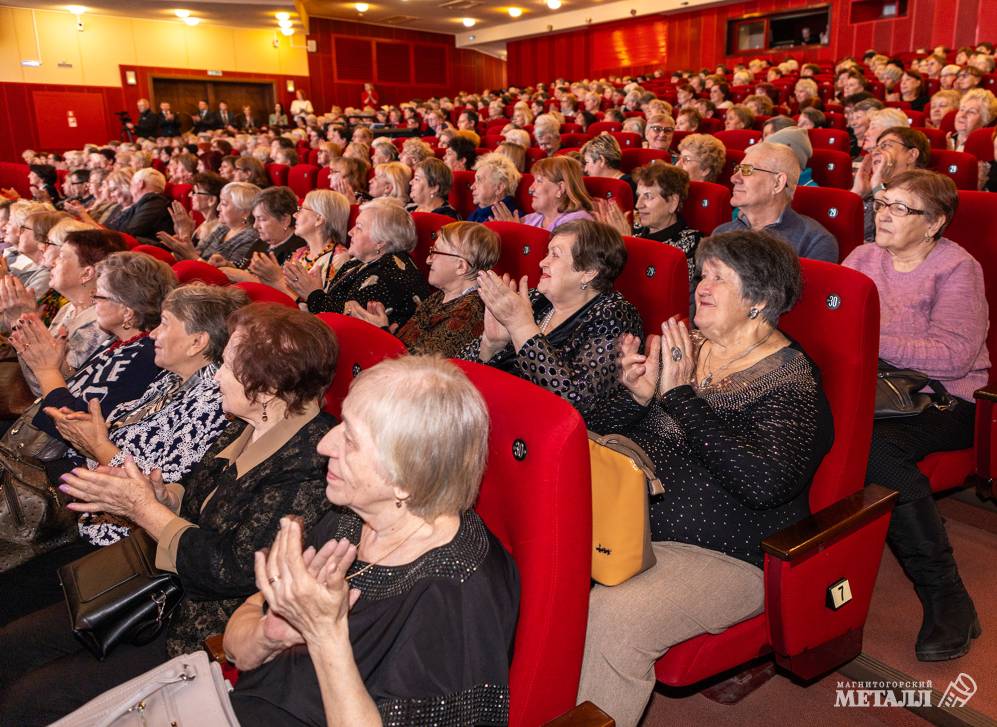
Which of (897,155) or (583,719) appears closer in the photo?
(583,719)

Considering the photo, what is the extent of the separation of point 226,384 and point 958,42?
1546 cm

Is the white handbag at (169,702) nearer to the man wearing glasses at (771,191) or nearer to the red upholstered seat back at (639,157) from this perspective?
the man wearing glasses at (771,191)

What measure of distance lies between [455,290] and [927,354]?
1453 mm

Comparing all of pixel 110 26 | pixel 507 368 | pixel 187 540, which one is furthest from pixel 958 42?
pixel 110 26

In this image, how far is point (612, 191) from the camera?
4.03 meters

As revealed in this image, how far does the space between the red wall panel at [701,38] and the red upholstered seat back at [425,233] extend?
13.5m

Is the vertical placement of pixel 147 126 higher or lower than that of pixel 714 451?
higher

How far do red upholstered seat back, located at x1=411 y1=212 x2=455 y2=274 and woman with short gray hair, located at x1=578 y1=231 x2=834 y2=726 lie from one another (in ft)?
5.25

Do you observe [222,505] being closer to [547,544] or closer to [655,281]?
[547,544]

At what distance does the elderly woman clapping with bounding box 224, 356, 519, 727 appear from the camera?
3.48 feet

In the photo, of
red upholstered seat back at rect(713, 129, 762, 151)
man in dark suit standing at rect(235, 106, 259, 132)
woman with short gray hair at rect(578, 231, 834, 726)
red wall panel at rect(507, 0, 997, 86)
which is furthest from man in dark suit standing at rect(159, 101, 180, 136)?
woman with short gray hair at rect(578, 231, 834, 726)

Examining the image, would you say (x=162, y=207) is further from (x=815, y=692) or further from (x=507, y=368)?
(x=815, y=692)

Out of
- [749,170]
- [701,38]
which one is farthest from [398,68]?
[749,170]

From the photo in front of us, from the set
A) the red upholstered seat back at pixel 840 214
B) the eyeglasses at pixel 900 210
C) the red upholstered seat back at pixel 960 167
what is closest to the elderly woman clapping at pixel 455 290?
the eyeglasses at pixel 900 210
